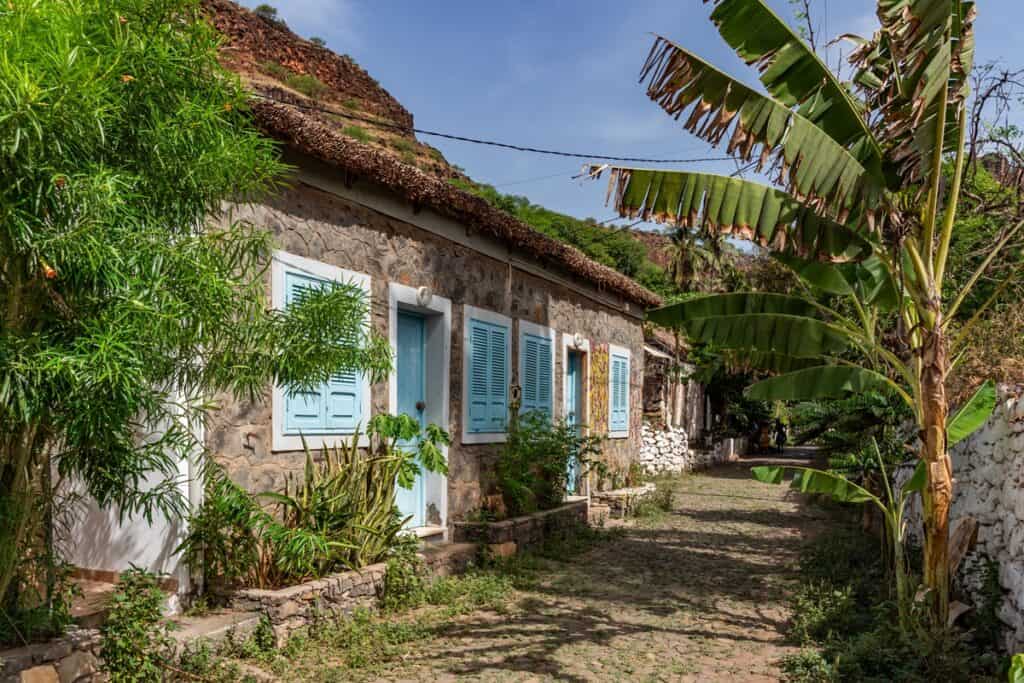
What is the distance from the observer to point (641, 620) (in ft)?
20.9

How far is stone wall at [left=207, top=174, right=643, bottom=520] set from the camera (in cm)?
572

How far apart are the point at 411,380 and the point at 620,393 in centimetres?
663

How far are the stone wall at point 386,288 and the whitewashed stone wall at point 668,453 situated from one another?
22.7 ft

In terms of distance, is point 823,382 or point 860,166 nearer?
point 860,166

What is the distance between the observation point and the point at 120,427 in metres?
2.98

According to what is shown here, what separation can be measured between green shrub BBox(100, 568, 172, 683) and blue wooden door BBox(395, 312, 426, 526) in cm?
346

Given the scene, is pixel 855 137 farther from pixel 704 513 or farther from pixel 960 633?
pixel 704 513

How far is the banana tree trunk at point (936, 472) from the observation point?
16.3 feet

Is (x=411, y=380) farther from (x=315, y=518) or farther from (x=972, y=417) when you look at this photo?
(x=972, y=417)

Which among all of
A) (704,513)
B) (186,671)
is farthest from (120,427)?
(704,513)

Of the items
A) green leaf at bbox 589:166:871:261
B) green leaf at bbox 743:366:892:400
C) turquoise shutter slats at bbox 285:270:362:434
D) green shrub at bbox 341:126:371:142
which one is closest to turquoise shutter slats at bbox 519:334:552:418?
turquoise shutter slats at bbox 285:270:362:434

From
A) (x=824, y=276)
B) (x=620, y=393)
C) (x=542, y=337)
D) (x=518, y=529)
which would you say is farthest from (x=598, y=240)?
(x=824, y=276)

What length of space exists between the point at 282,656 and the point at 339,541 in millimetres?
1115

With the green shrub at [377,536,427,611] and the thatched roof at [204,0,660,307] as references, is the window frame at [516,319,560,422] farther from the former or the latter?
the green shrub at [377,536,427,611]
